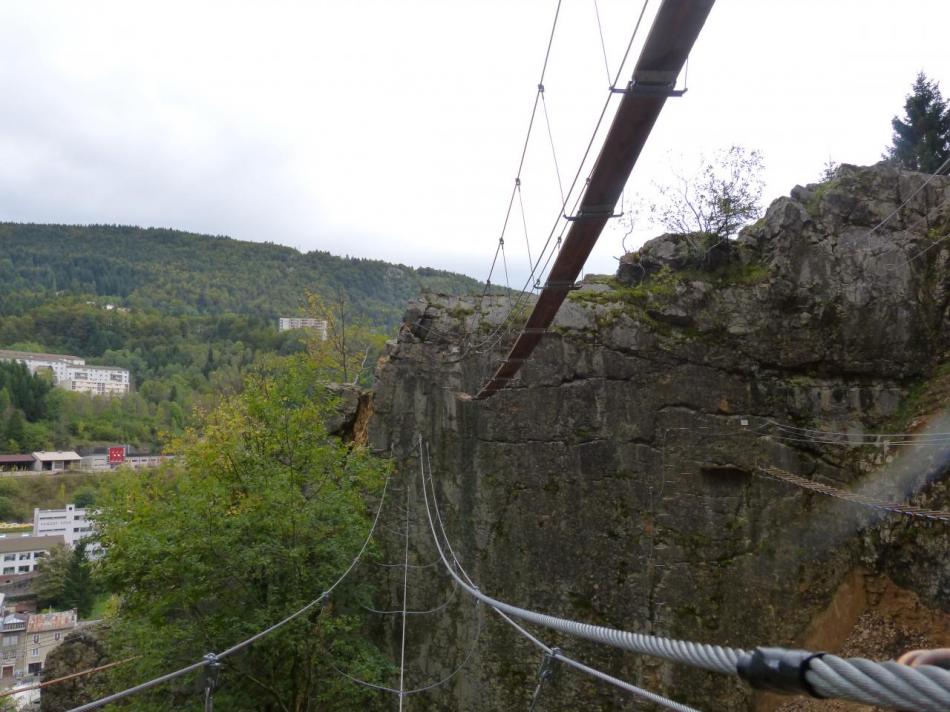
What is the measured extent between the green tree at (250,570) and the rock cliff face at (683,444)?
1949 mm

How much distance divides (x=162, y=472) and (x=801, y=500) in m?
10.3

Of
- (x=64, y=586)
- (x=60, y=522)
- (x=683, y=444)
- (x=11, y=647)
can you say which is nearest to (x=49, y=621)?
(x=11, y=647)

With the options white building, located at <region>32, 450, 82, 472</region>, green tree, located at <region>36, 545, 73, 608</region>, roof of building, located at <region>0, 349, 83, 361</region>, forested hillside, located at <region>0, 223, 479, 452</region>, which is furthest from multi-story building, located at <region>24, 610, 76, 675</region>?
roof of building, located at <region>0, 349, 83, 361</region>

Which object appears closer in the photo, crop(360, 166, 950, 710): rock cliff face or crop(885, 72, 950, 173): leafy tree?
crop(360, 166, 950, 710): rock cliff face

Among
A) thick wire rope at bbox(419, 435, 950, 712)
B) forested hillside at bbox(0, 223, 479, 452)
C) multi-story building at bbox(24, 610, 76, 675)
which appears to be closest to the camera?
thick wire rope at bbox(419, 435, 950, 712)

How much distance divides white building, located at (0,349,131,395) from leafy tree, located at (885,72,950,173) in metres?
85.1

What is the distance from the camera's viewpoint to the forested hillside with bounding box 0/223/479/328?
8631cm

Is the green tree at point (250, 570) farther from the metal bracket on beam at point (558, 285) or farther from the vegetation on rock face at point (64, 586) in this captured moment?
the vegetation on rock face at point (64, 586)

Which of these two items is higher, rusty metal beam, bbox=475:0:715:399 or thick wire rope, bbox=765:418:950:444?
rusty metal beam, bbox=475:0:715:399

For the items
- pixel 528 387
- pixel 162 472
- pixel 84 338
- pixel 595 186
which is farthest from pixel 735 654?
pixel 84 338

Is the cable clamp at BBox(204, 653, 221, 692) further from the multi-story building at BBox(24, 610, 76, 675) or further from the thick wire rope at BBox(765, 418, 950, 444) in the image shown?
the multi-story building at BBox(24, 610, 76, 675)

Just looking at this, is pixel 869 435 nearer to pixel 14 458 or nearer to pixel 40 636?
Answer: pixel 40 636

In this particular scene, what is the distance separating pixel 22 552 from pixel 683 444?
46.8m

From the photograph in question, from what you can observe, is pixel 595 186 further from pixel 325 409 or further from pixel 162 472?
pixel 162 472
